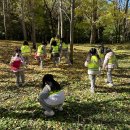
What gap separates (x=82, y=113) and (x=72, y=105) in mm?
957

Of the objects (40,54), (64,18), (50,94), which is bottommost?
(50,94)

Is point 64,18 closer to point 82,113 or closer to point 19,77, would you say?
point 19,77

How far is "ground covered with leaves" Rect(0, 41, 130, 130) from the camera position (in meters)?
10.6

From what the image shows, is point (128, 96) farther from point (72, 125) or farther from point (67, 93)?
point (72, 125)

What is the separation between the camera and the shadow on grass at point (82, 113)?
35.7 feet

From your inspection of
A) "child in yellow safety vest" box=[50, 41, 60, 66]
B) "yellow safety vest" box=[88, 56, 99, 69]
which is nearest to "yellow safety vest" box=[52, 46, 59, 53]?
"child in yellow safety vest" box=[50, 41, 60, 66]

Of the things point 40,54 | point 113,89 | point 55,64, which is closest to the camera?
point 113,89

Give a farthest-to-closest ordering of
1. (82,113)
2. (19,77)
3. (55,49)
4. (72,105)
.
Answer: (55,49) → (19,77) → (72,105) → (82,113)

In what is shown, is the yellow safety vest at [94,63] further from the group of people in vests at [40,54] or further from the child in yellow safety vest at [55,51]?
the child in yellow safety vest at [55,51]

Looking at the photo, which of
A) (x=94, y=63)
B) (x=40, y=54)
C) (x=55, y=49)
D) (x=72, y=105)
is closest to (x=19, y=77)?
(x=94, y=63)

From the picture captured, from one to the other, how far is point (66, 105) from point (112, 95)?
2680 mm

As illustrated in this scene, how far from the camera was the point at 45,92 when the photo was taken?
35.3 feet

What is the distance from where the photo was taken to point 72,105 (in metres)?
12.4

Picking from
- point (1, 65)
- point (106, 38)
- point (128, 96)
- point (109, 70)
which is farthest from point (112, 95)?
point (106, 38)
